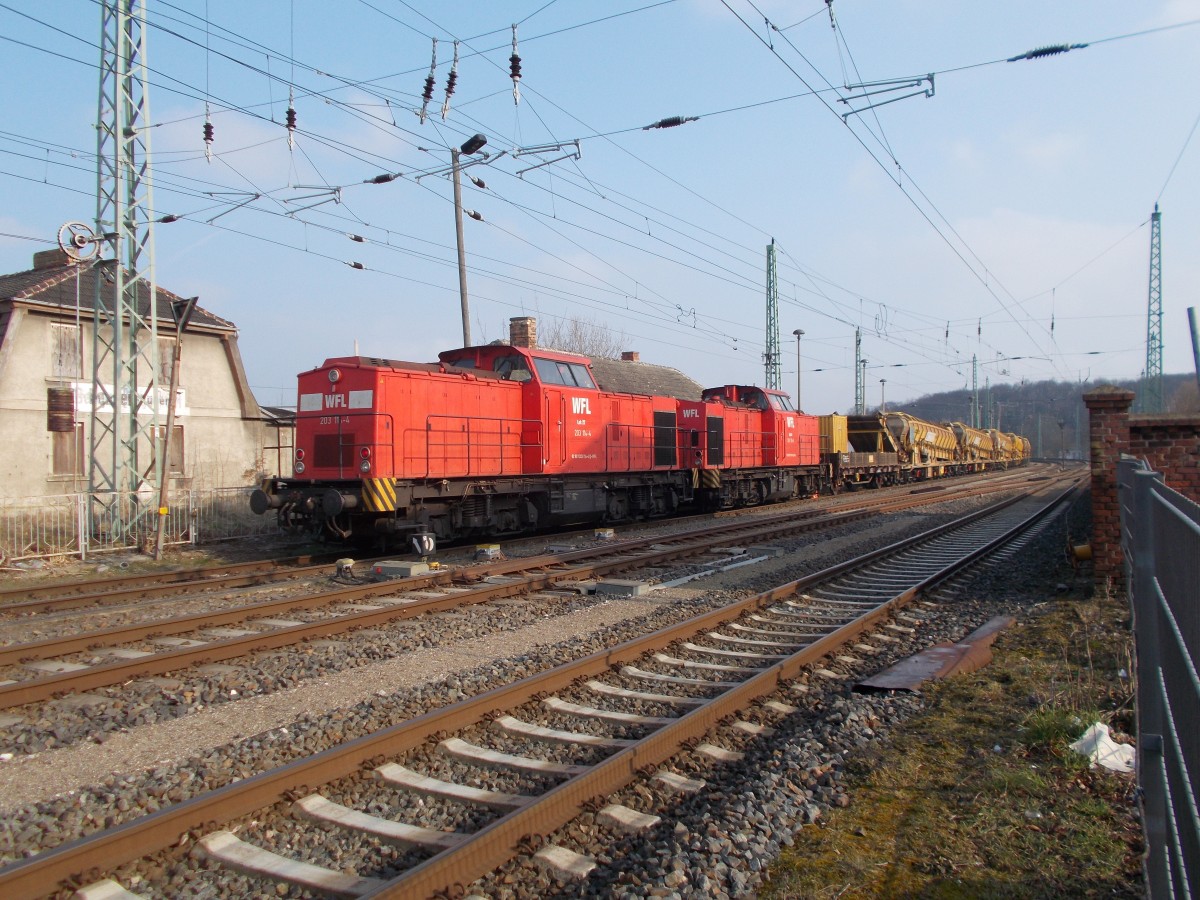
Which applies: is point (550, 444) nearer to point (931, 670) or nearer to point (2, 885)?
point (931, 670)

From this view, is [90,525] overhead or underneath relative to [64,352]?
underneath

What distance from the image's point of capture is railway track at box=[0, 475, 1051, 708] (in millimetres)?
6523

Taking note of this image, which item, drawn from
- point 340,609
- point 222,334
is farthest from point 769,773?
point 222,334

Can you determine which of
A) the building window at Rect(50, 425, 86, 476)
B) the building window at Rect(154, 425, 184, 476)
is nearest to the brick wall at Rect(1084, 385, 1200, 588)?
the building window at Rect(154, 425, 184, 476)

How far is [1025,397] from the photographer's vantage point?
8894 cm

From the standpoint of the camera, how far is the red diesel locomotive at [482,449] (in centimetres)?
1280

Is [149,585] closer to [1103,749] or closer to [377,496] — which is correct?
[377,496]

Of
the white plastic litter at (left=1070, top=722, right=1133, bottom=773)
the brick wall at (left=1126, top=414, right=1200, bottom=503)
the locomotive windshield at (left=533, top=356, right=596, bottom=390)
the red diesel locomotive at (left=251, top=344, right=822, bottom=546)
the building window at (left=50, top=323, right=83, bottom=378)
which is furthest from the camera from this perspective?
the building window at (left=50, top=323, right=83, bottom=378)

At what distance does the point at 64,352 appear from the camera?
1997cm

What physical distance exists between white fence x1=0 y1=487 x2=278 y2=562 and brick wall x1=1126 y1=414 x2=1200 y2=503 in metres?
15.7

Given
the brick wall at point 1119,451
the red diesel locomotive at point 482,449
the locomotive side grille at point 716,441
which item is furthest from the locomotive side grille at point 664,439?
the brick wall at point 1119,451

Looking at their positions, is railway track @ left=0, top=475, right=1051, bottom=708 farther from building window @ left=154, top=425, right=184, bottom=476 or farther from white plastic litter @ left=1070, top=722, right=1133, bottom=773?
building window @ left=154, top=425, right=184, bottom=476

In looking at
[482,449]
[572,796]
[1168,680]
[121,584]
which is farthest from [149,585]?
[1168,680]

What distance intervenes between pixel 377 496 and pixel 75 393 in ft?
36.9
